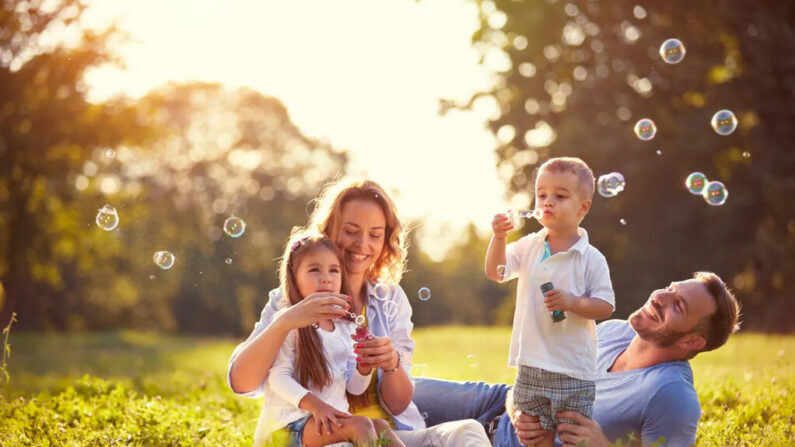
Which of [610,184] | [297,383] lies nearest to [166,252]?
[297,383]

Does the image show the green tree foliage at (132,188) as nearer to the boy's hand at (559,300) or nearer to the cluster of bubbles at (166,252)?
the cluster of bubbles at (166,252)

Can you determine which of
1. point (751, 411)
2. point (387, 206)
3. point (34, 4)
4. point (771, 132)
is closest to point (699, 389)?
point (751, 411)

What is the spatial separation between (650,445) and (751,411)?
152 cm

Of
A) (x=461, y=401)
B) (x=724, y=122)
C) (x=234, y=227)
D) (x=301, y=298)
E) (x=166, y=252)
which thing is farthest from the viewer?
(x=724, y=122)

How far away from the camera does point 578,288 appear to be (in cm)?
388

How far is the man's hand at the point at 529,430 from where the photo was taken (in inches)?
153

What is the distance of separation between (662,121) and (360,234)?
10.2m

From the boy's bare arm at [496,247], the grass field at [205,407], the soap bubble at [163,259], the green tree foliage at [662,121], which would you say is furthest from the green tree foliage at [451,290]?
the boy's bare arm at [496,247]

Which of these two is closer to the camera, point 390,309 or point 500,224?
point 500,224

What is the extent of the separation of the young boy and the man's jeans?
2.67 ft

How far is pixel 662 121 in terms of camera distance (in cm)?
1332

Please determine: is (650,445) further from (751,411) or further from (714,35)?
(714,35)

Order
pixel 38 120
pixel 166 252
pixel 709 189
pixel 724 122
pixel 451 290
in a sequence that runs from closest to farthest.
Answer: pixel 166 252 → pixel 709 189 → pixel 724 122 → pixel 38 120 → pixel 451 290

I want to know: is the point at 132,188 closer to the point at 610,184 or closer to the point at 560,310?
the point at 610,184
